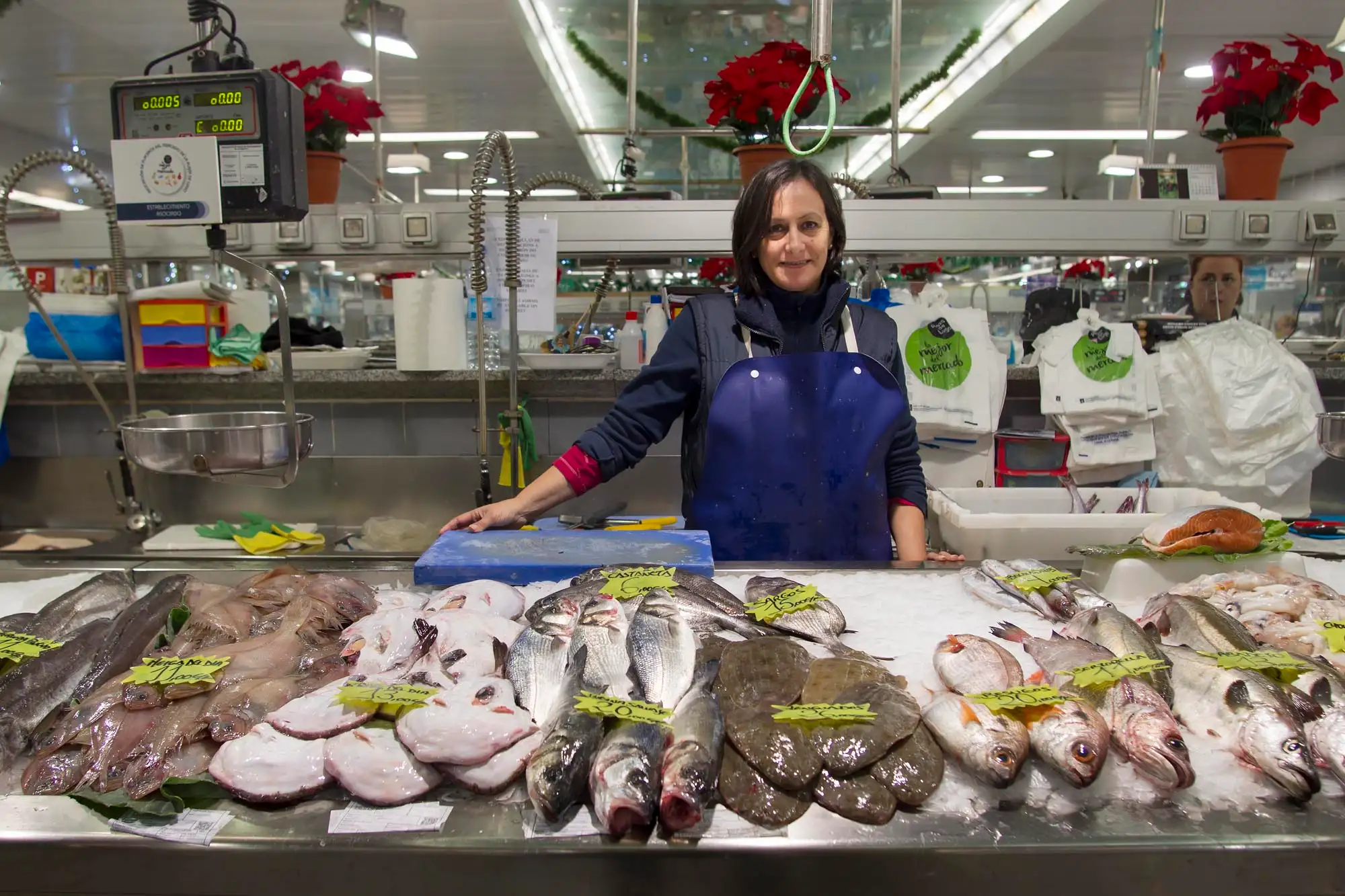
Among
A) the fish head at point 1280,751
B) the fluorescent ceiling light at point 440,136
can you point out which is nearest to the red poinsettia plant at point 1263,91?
the fish head at point 1280,751

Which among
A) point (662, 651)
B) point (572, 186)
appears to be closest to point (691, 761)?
point (662, 651)

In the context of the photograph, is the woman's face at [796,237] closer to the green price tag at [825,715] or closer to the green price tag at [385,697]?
the green price tag at [825,715]

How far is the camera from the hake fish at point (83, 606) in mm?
1448

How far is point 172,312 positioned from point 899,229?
3004mm

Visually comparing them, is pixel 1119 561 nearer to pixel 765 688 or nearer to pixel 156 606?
pixel 765 688

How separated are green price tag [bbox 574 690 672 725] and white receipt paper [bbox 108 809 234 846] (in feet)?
1.43

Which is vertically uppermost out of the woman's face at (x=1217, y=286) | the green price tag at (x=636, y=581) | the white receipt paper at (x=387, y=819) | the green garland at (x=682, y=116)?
the green garland at (x=682, y=116)

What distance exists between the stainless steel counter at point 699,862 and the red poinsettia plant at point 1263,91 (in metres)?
3.58

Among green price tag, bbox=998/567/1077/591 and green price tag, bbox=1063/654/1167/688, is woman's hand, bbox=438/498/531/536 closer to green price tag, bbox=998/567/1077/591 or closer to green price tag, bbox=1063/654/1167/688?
green price tag, bbox=998/567/1077/591

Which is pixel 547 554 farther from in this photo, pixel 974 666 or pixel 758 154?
pixel 758 154

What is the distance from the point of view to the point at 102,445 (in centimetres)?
374

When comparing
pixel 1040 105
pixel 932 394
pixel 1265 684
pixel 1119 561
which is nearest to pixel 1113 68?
pixel 1040 105

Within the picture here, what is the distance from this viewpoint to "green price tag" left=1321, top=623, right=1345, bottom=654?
4.42 feet

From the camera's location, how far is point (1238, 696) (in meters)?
1.13
